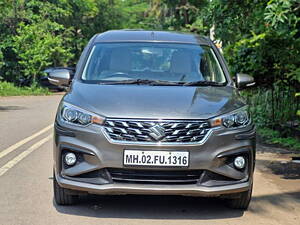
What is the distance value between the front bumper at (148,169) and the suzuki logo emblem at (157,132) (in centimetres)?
10

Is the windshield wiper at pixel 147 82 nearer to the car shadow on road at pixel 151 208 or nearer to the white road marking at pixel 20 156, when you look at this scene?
the car shadow on road at pixel 151 208

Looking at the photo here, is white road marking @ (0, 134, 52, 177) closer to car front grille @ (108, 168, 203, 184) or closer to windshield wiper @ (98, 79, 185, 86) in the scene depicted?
windshield wiper @ (98, 79, 185, 86)

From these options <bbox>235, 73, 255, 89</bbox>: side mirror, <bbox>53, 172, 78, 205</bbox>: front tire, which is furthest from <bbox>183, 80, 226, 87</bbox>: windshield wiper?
<bbox>53, 172, 78, 205</bbox>: front tire

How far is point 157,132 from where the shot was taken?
5.01 m

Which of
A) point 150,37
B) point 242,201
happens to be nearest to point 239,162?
point 242,201

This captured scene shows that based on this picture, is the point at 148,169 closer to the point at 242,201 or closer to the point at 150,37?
the point at 242,201

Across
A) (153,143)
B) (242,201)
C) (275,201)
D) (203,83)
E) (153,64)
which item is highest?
(153,64)

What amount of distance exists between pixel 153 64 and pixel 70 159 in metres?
1.68

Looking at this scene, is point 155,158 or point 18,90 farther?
point 18,90

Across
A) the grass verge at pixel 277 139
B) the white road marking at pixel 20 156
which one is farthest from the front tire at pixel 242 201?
the grass verge at pixel 277 139

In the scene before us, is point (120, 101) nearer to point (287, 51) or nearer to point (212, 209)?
point (212, 209)

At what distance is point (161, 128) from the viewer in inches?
198

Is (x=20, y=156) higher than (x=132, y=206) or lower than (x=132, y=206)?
lower

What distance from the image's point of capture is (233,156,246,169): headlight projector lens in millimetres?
5248
